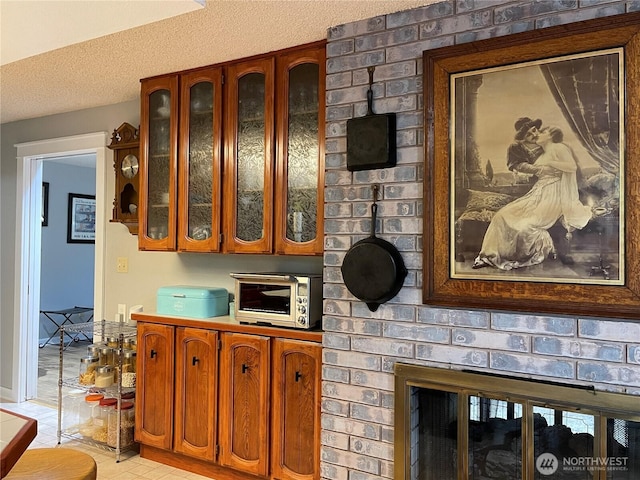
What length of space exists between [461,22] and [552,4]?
32 centimetres

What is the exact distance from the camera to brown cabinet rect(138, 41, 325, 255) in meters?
2.44

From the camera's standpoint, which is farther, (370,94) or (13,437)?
(370,94)

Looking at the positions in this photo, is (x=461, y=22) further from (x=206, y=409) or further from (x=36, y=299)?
(x=36, y=299)

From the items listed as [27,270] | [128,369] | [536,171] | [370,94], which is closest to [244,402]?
[128,369]

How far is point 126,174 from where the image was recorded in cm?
332

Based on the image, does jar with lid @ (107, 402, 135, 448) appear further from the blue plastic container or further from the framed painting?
the framed painting

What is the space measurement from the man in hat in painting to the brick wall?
348 millimetres

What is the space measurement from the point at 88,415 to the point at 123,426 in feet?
1.49

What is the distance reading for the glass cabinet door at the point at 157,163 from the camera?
2914 mm

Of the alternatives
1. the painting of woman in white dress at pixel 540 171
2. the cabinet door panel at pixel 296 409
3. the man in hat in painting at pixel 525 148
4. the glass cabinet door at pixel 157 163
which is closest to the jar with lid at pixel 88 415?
the glass cabinet door at pixel 157 163

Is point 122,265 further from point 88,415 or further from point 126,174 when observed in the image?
point 88,415

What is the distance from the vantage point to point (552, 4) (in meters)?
1.77

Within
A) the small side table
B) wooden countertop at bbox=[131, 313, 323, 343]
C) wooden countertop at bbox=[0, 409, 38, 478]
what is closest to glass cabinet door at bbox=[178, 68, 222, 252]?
wooden countertop at bbox=[131, 313, 323, 343]

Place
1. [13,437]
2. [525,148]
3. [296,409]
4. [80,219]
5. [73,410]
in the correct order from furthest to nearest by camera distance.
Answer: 1. [80,219]
2. [73,410]
3. [296,409]
4. [525,148]
5. [13,437]
